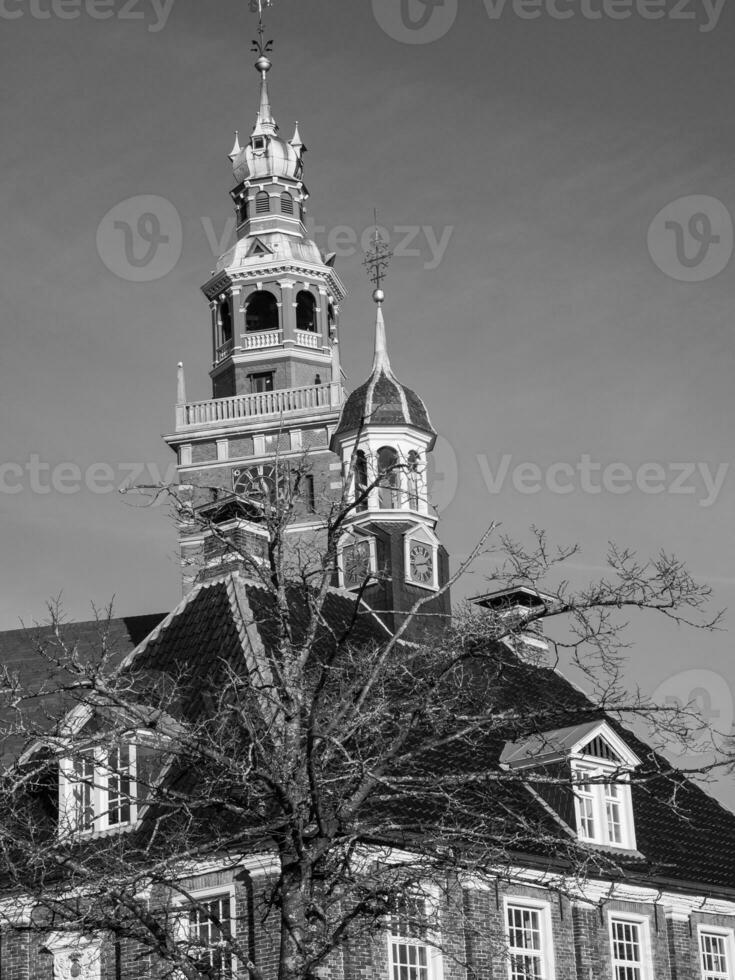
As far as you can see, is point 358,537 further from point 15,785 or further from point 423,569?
point 15,785

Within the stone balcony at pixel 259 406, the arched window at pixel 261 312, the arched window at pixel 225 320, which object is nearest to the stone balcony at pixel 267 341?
the arched window at pixel 225 320

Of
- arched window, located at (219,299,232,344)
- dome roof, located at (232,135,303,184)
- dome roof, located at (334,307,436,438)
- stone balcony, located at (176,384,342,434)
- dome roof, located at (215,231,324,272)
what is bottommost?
dome roof, located at (334,307,436,438)

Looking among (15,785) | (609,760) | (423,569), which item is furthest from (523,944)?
(15,785)

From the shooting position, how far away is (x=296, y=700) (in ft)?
58.2

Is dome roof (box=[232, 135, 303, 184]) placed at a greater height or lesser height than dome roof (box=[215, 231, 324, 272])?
greater

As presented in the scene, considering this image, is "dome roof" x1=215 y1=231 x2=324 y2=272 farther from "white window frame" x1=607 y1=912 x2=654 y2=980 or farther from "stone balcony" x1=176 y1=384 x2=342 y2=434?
"white window frame" x1=607 y1=912 x2=654 y2=980

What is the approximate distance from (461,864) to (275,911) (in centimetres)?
777

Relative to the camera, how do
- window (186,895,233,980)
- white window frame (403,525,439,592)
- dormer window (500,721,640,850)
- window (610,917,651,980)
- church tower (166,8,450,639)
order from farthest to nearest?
church tower (166,8,450,639) → white window frame (403,525,439,592) → dormer window (500,721,640,850) → window (610,917,651,980) → window (186,895,233,980)

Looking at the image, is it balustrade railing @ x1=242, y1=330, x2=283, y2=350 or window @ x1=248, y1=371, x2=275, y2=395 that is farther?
balustrade railing @ x1=242, y1=330, x2=283, y2=350

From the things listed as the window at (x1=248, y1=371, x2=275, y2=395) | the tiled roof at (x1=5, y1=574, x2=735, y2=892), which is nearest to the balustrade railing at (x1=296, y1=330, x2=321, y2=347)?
the window at (x1=248, y1=371, x2=275, y2=395)

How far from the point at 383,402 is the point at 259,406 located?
25354mm

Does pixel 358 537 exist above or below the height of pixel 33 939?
above

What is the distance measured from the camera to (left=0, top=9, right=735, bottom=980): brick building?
63.4 ft

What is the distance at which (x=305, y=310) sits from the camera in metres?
69.3
